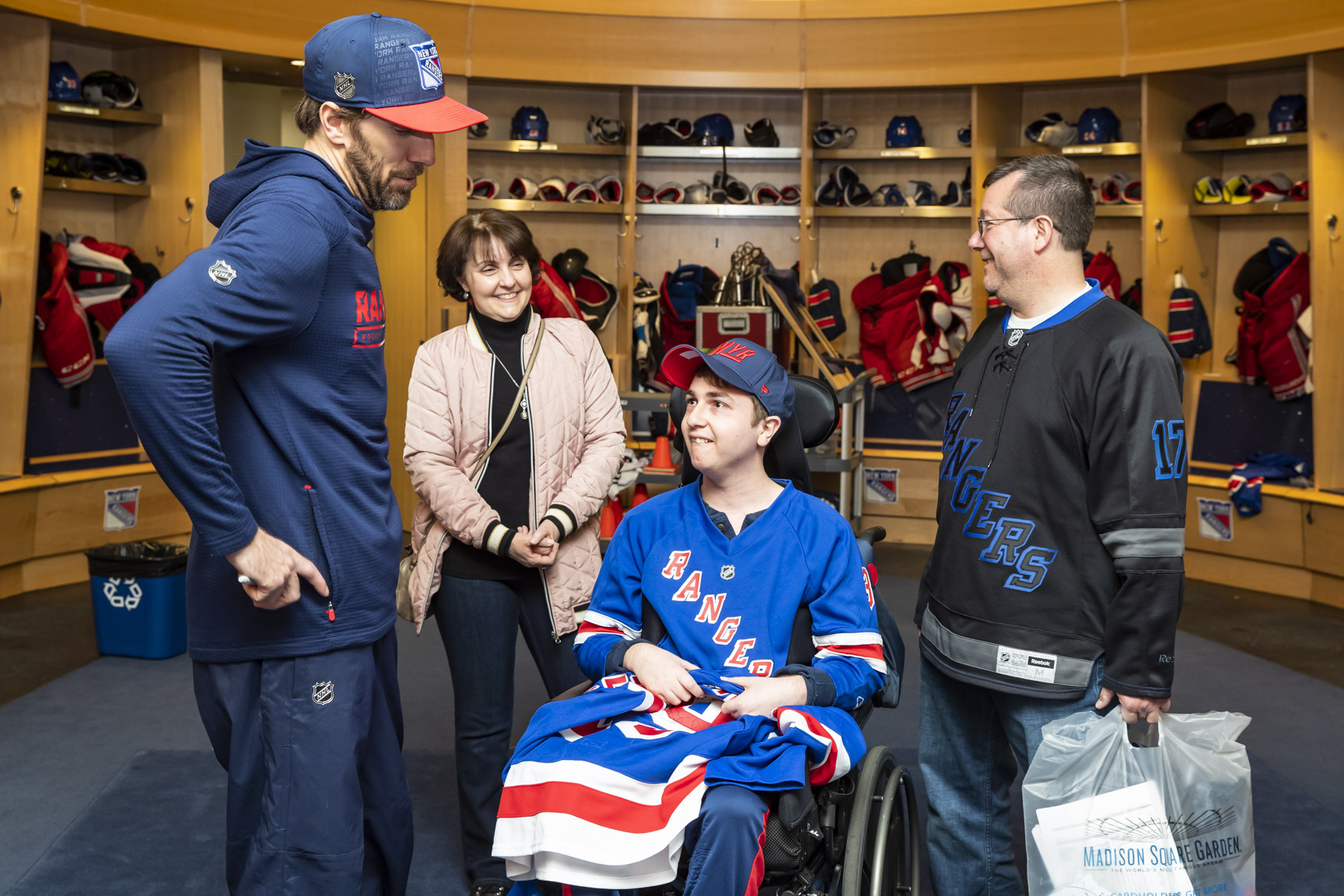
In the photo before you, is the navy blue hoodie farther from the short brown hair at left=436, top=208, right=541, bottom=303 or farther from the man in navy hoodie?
the short brown hair at left=436, top=208, right=541, bottom=303

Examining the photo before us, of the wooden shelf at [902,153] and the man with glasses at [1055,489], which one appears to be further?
the wooden shelf at [902,153]

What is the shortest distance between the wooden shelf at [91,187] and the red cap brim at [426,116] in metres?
4.44

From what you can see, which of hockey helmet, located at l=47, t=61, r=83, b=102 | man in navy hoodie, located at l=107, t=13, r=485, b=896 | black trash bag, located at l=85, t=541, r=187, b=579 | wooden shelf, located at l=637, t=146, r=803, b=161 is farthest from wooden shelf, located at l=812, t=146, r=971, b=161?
man in navy hoodie, located at l=107, t=13, r=485, b=896

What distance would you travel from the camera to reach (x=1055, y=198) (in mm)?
1924

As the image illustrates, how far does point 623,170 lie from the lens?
6879 millimetres

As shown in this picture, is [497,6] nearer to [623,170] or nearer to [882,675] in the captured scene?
[623,170]

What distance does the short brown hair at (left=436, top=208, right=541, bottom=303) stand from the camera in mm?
2477

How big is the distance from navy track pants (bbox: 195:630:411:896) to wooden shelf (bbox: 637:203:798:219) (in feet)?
17.3

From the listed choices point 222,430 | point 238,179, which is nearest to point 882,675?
point 222,430

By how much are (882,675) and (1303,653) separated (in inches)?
128

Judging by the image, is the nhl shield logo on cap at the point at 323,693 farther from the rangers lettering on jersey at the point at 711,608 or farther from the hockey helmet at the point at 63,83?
the hockey helmet at the point at 63,83

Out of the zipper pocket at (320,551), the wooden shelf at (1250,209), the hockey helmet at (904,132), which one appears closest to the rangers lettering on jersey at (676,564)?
the zipper pocket at (320,551)

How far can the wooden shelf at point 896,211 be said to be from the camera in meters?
6.51

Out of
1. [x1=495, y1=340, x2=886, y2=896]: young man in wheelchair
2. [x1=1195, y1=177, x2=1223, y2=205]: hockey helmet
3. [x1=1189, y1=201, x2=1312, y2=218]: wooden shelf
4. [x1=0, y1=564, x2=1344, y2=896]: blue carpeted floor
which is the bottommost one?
[x1=0, y1=564, x2=1344, y2=896]: blue carpeted floor
